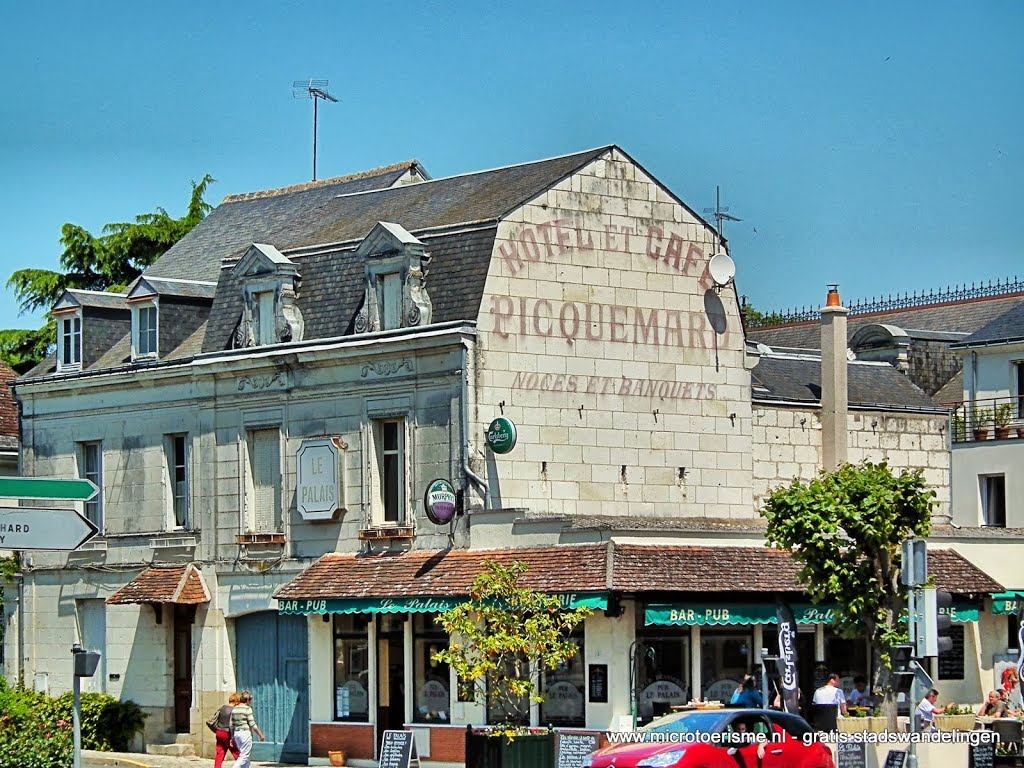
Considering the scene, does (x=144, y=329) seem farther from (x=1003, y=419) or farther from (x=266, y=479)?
(x=1003, y=419)

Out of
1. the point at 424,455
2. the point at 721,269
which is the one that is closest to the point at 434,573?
the point at 424,455

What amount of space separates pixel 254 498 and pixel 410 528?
4.42 meters

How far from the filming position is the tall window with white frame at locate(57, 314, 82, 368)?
44125mm

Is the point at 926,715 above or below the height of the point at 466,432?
below

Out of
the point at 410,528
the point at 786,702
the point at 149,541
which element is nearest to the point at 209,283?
the point at 149,541

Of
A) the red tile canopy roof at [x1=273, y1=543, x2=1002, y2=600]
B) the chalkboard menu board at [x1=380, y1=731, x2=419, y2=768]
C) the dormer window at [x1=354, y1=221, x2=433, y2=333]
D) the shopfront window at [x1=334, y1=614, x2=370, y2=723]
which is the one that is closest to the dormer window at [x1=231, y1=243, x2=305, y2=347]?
the dormer window at [x1=354, y1=221, x2=433, y2=333]

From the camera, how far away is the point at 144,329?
4272 cm

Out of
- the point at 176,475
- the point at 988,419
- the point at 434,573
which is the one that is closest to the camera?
the point at 434,573

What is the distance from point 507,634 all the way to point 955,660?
9420 millimetres

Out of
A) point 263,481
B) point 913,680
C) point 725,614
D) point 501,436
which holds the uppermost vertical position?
point 501,436

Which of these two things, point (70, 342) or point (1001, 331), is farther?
point (1001, 331)

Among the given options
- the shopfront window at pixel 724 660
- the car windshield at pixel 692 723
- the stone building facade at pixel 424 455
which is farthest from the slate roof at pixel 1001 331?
the car windshield at pixel 692 723

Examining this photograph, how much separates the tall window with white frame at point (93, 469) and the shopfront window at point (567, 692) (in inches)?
517

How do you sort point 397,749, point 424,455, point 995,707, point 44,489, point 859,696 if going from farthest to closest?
point 424,455, point 859,696, point 995,707, point 397,749, point 44,489
